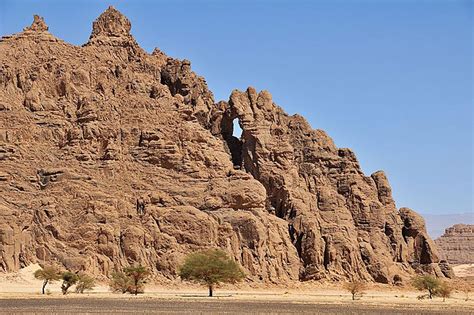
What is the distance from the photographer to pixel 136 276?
102 m

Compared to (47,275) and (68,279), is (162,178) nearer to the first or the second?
(68,279)

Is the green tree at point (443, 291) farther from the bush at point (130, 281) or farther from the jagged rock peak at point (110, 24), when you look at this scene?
the jagged rock peak at point (110, 24)

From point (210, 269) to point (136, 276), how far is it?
7449 millimetres

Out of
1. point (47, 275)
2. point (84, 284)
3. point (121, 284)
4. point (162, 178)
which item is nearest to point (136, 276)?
point (121, 284)

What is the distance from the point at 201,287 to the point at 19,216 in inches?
843

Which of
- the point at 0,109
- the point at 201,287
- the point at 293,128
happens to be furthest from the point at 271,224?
the point at 0,109

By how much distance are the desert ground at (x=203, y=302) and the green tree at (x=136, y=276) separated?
226cm

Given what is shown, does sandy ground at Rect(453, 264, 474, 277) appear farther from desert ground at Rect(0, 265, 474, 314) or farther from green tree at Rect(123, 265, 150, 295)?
green tree at Rect(123, 265, 150, 295)

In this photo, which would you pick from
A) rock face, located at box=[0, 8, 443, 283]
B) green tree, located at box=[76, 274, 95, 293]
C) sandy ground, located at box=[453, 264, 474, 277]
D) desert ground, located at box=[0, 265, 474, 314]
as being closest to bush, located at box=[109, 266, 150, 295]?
desert ground, located at box=[0, 265, 474, 314]

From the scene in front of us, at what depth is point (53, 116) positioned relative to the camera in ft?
403

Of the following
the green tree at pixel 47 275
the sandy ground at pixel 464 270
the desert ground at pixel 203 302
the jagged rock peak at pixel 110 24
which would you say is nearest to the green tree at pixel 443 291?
the desert ground at pixel 203 302

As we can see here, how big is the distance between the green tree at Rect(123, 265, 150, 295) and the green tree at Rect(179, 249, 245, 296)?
384cm

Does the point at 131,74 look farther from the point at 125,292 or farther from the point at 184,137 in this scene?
the point at 125,292

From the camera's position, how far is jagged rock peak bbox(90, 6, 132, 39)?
136 meters
